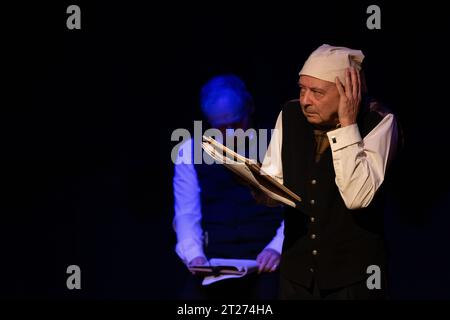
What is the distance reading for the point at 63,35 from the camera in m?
3.75

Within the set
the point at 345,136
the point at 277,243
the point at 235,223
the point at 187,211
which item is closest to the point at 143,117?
Result: the point at 187,211

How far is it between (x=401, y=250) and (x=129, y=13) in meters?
1.82

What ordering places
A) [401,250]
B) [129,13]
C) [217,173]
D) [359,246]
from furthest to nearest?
[401,250]
[129,13]
[217,173]
[359,246]

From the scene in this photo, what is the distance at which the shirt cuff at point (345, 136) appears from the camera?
231 centimetres

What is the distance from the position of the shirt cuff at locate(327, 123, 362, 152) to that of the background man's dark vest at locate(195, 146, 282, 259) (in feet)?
3.42

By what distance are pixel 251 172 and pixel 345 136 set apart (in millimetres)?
298

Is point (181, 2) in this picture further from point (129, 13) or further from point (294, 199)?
point (294, 199)

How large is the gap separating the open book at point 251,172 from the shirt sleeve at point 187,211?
974 millimetres

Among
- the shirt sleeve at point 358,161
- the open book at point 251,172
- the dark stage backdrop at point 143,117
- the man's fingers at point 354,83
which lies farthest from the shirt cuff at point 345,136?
the dark stage backdrop at point 143,117

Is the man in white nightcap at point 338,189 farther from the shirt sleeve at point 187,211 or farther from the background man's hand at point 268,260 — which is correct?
the shirt sleeve at point 187,211

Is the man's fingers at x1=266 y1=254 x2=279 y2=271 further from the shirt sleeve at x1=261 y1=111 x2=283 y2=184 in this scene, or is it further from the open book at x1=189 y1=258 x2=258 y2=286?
the shirt sleeve at x1=261 y1=111 x2=283 y2=184

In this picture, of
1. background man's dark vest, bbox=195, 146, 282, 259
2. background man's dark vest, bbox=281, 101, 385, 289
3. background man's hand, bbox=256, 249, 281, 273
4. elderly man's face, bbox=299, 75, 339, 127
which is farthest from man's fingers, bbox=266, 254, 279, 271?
elderly man's face, bbox=299, 75, 339, 127

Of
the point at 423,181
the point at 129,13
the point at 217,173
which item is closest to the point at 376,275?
the point at 217,173

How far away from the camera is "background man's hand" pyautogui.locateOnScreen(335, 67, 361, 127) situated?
235 cm
